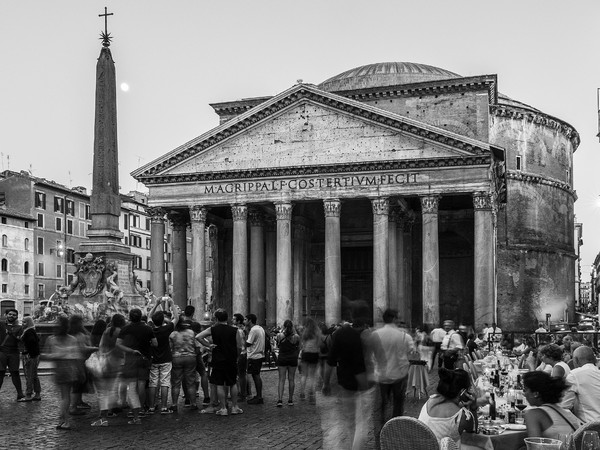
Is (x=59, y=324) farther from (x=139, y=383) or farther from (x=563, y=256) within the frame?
(x=563, y=256)

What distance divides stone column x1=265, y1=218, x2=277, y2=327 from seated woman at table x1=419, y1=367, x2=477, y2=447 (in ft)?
95.5

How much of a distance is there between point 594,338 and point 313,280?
21.3 metres

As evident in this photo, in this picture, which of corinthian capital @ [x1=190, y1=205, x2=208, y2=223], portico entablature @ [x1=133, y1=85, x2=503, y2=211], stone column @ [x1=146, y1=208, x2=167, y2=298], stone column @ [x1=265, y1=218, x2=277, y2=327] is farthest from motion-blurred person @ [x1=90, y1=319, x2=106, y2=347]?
stone column @ [x1=265, y1=218, x2=277, y2=327]

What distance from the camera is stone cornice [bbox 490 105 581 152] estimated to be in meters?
43.6

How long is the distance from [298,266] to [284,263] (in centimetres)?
537

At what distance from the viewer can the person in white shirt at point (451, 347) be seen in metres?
11.4

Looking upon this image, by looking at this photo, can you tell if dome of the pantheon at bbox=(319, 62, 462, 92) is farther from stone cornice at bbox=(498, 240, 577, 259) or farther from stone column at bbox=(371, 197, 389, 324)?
stone column at bbox=(371, 197, 389, 324)

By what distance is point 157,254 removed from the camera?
33.8 meters

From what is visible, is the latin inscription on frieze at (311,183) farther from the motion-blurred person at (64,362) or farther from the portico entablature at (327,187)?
the motion-blurred person at (64,362)

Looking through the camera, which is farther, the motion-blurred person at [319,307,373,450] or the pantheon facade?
the pantheon facade

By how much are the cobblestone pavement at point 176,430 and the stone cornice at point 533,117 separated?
3332 centimetres

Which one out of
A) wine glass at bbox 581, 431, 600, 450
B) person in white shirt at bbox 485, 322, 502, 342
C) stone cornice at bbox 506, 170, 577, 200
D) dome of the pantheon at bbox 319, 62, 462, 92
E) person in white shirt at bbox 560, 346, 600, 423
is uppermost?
dome of the pantheon at bbox 319, 62, 462, 92

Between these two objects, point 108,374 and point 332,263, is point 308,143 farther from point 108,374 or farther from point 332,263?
point 108,374

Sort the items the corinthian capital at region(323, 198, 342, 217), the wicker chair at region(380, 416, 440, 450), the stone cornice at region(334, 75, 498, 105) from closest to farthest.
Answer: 1. the wicker chair at region(380, 416, 440, 450)
2. the corinthian capital at region(323, 198, 342, 217)
3. the stone cornice at region(334, 75, 498, 105)
